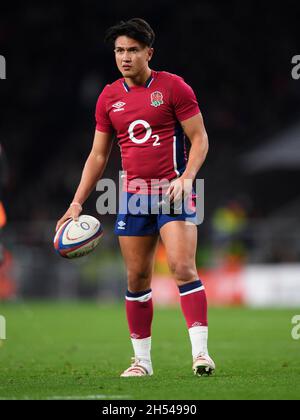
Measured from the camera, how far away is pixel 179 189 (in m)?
6.31

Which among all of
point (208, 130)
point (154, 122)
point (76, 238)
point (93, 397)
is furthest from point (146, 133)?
point (208, 130)

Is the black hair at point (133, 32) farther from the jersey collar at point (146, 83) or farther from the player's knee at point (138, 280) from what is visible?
the player's knee at point (138, 280)

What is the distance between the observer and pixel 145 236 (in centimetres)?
670

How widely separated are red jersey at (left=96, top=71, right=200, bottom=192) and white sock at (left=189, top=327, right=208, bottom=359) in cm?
104

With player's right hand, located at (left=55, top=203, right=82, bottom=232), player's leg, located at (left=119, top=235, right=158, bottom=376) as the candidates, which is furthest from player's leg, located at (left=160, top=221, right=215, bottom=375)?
player's right hand, located at (left=55, top=203, right=82, bottom=232)

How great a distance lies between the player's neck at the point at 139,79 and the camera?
667 centimetres

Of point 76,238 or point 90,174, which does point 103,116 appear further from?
point 76,238

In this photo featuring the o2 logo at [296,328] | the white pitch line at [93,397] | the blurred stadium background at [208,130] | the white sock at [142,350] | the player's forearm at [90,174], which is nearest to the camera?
the white pitch line at [93,397]

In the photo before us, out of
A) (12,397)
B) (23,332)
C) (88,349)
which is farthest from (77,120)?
(12,397)

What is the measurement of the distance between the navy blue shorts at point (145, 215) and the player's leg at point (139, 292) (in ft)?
0.18

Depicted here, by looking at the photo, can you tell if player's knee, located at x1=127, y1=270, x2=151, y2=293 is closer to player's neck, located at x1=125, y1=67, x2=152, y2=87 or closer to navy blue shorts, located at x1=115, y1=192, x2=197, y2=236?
navy blue shorts, located at x1=115, y1=192, x2=197, y2=236

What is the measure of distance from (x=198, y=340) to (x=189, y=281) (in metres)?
0.40

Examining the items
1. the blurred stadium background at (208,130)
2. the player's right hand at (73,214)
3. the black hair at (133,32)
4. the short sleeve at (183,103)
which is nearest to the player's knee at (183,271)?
the player's right hand at (73,214)
